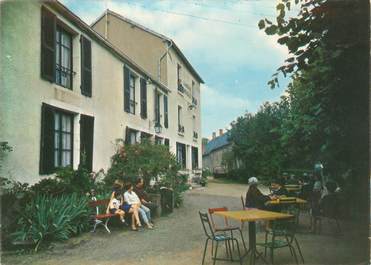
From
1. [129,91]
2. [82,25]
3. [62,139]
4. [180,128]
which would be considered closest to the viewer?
[62,139]

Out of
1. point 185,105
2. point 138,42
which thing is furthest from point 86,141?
point 185,105

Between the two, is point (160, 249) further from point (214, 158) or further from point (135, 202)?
point (214, 158)

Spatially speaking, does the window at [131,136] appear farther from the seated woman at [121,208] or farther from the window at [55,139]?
the seated woman at [121,208]

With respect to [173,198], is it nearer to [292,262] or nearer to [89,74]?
[89,74]

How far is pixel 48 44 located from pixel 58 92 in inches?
49.2

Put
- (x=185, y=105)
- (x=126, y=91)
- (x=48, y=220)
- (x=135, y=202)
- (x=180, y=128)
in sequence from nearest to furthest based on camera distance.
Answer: (x=48, y=220) → (x=135, y=202) → (x=126, y=91) → (x=180, y=128) → (x=185, y=105)

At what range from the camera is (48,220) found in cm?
867

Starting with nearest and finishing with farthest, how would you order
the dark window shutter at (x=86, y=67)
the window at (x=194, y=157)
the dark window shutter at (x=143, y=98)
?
the dark window shutter at (x=86, y=67)
the dark window shutter at (x=143, y=98)
the window at (x=194, y=157)

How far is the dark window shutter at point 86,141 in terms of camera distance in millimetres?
12492

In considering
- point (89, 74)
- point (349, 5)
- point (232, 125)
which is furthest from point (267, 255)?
point (232, 125)

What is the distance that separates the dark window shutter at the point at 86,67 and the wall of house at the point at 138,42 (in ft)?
32.5

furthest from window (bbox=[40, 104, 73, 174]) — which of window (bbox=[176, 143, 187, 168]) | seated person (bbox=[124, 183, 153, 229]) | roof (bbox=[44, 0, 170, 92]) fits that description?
window (bbox=[176, 143, 187, 168])

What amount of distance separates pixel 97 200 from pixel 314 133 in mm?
5375

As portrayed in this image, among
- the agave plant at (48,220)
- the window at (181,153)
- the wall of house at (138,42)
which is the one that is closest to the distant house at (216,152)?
the window at (181,153)
